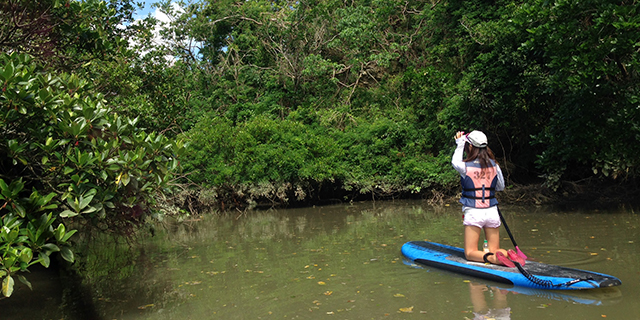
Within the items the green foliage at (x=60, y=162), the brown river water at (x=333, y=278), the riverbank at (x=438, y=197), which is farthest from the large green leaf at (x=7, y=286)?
the riverbank at (x=438, y=197)

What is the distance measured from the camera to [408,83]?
20.8 metres

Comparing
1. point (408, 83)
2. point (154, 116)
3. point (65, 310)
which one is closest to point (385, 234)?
point (154, 116)

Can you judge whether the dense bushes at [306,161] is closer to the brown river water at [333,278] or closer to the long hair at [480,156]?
the brown river water at [333,278]

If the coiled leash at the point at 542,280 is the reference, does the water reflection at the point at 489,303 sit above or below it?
below

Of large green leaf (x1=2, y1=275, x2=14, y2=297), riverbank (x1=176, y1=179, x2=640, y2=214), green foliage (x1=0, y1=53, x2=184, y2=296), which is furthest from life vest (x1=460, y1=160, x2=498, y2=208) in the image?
riverbank (x1=176, y1=179, x2=640, y2=214)

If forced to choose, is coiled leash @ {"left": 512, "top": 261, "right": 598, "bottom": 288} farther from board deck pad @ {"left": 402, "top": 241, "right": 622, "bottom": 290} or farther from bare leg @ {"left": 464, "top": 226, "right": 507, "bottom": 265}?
bare leg @ {"left": 464, "top": 226, "right": 507, "bottom": 265}

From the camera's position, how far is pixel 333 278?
7.05m

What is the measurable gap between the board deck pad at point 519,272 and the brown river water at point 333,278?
106mm

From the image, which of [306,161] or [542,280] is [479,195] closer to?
[542,280]

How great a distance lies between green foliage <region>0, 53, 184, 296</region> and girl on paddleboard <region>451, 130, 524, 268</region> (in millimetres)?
3694

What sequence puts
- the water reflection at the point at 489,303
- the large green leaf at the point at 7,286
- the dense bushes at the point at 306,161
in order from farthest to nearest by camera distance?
1. the dense bushes at the point at 306,161
2. the water reflection at the point at 489,303
3. the large green leaf at the point at 7,286

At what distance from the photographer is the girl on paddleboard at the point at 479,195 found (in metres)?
6.74

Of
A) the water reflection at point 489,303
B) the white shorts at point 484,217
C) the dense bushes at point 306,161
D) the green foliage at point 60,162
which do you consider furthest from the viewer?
the dense bushes at point 306,161

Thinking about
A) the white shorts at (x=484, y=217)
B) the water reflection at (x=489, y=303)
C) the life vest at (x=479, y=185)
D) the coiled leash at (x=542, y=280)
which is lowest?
the water reflection at (x=489, y=303)
